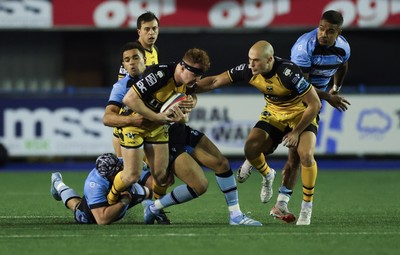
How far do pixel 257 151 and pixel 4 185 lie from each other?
17.8 feet

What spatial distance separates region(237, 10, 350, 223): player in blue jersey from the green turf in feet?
1.04

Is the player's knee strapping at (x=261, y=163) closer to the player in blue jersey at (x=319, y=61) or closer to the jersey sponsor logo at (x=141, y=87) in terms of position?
Result: the player in blue jersey at (x=319, y=61)

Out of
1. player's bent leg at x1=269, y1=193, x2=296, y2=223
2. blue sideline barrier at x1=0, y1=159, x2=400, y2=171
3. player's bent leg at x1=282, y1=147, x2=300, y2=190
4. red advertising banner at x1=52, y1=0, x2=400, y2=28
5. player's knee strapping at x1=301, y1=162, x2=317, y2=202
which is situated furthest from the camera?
red advertising banner at x1=52, y1=0, x2=400, y2=28

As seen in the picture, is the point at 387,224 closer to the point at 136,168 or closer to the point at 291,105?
the point at 291,105

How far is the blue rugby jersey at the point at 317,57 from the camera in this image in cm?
1030

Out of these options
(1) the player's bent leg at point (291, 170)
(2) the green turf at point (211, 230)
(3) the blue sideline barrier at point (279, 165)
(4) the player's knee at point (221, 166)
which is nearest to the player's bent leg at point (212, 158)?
(4) the player's knee at point (221, 166)

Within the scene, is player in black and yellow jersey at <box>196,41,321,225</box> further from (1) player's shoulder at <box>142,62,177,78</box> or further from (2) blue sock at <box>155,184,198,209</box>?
(2) blue sock at <box>155,184,198,209</box>

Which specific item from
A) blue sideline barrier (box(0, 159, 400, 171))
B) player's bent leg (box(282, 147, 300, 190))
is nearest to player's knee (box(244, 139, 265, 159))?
player's bent leg (box(282, 147, 300, 190))

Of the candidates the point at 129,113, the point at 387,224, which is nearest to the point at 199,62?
the point at 129,113

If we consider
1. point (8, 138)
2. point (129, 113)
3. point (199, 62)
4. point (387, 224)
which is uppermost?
point (199, 62)

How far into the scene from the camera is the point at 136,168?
30.6 ft

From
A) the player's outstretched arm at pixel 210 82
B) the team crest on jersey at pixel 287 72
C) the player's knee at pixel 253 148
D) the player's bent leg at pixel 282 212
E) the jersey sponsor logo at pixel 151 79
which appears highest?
the team crest on jersey at pixel 287 72

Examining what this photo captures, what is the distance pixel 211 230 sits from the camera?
28.9 feet

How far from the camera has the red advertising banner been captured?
1780 centimetres
